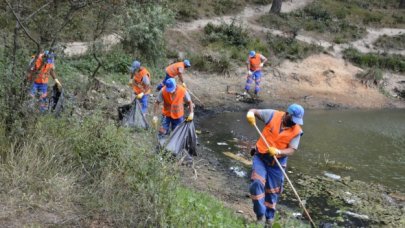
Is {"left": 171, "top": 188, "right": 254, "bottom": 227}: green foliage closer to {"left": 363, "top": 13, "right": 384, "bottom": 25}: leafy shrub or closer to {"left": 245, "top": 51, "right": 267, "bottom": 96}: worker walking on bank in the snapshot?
{"left": 245, "top": 51, "right": 267, "bottom": 96}: worker walking on bank

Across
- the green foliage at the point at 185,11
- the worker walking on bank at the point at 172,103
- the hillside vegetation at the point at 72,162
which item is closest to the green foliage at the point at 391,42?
the green foliage at the point at 185,11

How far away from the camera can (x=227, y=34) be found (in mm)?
19422

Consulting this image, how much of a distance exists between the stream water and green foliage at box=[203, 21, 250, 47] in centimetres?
478

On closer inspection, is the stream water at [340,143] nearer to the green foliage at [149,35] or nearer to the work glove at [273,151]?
the work glove at [273,151]

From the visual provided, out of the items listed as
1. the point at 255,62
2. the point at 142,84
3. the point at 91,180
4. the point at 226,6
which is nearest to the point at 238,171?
the point at 142,84

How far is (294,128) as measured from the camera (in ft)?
19.9

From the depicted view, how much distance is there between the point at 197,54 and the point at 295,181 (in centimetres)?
979

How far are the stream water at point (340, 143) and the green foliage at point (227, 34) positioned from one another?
188 inches

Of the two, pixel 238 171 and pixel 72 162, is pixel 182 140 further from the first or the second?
pixel 72 162

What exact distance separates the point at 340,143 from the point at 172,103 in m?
5.56

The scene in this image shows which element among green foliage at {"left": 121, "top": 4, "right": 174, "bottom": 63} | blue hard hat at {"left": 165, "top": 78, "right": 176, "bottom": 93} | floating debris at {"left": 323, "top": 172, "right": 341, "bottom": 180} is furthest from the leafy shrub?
blue hard hat at {"left": 165, "top": 78, "right": 176, "bottom": 93}

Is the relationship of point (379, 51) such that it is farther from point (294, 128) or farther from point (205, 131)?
point (294, 128)

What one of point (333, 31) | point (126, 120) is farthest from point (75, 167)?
point (333, 31)

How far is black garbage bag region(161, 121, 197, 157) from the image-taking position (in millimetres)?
7406
